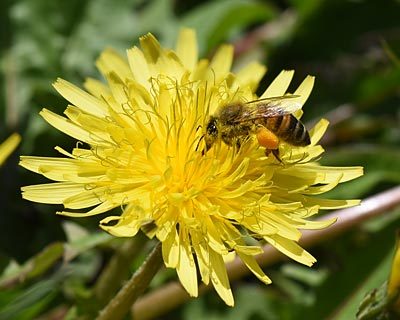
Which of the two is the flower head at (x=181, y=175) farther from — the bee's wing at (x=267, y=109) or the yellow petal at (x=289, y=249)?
the bee's wing at (x=267, y=109)

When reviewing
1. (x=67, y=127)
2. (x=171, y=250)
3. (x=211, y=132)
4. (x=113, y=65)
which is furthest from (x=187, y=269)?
(x=113, y=65)

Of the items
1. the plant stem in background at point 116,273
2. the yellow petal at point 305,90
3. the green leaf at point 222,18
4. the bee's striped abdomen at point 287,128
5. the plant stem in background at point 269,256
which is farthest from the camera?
the green leaf at point 222,18

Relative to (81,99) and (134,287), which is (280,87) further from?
(134,287)

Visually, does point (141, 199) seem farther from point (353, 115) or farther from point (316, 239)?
point (353, 115)

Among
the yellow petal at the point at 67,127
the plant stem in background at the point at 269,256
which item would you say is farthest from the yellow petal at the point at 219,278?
the plant stem in background at the point at 269,256

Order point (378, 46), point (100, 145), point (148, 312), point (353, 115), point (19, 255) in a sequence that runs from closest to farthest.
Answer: point (100, 145)
point (148, 312)
point (19, 255)
point (353, 115)
point (378, 46)

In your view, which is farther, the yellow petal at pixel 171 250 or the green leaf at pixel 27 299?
the green leaf at pixel 27 299

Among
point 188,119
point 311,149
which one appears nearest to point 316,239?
point 311,149

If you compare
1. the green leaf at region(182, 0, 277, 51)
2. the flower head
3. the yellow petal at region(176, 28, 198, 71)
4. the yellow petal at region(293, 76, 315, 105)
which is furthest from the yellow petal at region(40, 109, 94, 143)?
the green leaf at region(182, 0, 277, 51)
